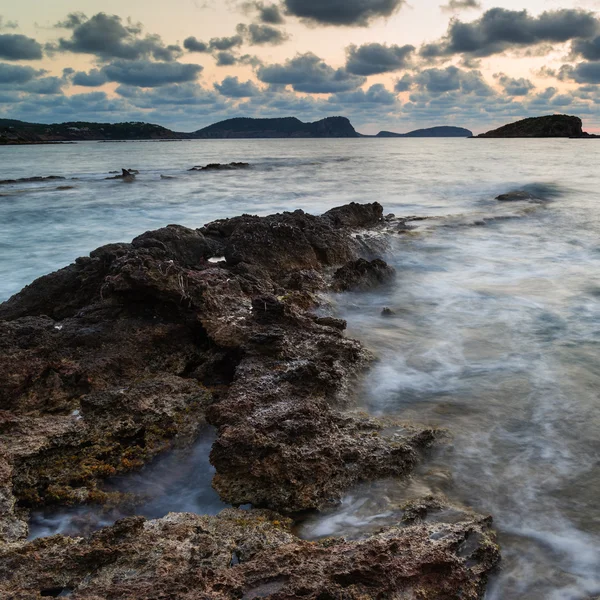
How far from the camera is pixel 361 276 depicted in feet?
27.9

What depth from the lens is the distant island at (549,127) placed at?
122m

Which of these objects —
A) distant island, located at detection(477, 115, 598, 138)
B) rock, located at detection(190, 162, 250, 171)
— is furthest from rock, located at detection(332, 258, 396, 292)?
distant island, located at detection(477, 115, 598, 138)

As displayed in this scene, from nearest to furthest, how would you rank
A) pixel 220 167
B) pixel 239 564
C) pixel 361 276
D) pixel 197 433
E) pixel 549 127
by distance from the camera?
pixel 239 564 → pixel 197 433 → pixel 361 276 → pixel 220 167 → pixel 549 127

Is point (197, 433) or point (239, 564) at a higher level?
point (239, 564)

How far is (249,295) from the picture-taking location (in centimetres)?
653

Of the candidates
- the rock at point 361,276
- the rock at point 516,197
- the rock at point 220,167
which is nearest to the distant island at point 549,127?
the rock at point 220,167

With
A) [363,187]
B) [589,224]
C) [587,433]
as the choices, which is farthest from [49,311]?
[363,187]

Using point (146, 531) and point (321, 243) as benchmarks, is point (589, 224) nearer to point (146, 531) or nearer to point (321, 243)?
point (321, 243)

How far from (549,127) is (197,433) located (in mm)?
141229

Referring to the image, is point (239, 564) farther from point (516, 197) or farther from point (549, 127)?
point (549, 127)

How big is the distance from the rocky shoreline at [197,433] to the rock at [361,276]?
1076mm

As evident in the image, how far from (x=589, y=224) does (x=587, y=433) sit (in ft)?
38.8

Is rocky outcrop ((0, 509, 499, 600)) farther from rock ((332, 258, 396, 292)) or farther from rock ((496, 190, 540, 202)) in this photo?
rock ((496, 190, 540, 202))

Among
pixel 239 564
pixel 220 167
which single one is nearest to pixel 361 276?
pixel 239 564
